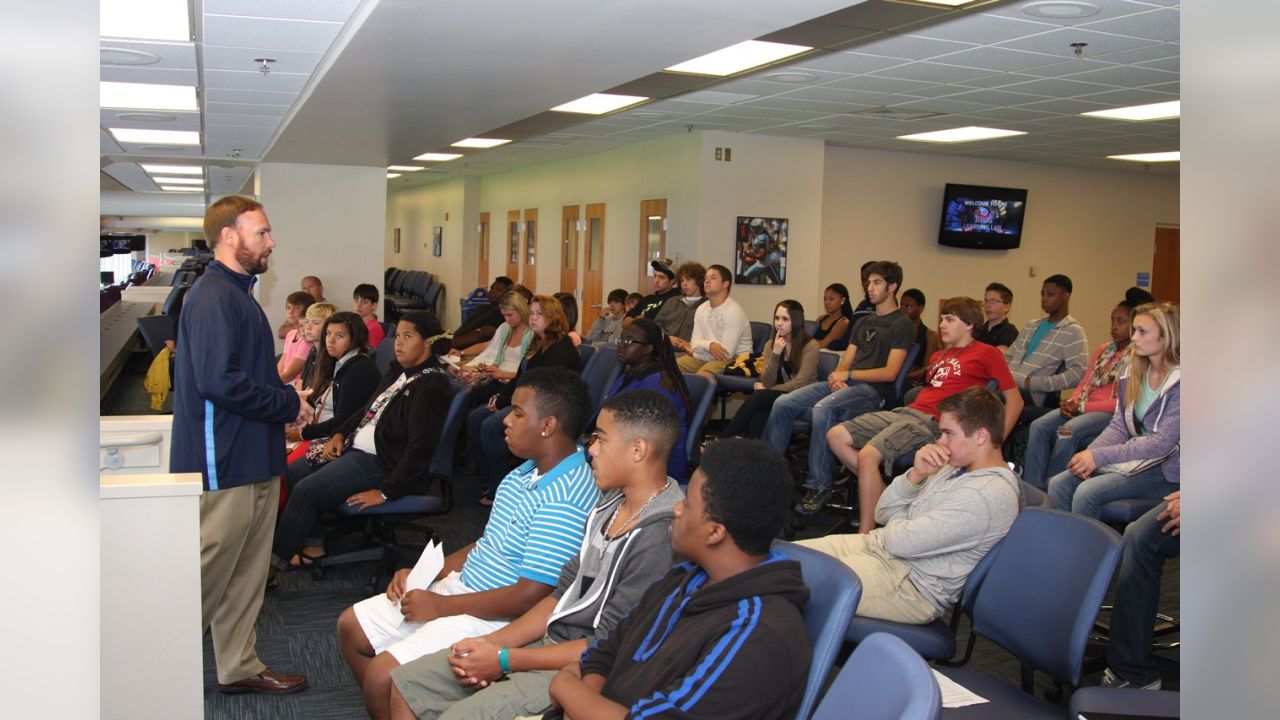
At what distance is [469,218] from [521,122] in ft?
26.8

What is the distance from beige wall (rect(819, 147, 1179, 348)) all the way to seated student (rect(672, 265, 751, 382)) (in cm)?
288

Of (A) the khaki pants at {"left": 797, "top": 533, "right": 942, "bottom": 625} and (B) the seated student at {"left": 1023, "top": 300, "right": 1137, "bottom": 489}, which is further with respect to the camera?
(B) the seated student at {"left": 1023, "top": 300, "right": 1137, "bottom": 489}

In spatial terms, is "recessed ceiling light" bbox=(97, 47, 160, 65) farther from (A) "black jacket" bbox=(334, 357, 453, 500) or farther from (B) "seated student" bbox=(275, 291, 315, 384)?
(A) "black jacket" bbox=(334, 357, 453, 500)

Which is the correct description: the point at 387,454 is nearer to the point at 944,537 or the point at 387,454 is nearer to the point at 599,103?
the point at 944,537

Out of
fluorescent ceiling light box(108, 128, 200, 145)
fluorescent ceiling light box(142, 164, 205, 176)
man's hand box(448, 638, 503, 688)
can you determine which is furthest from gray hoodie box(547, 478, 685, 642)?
fluorescent ceiling light box(142, 164, 205, 176)

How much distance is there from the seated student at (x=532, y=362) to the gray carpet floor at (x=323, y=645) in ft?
Result: 1.35

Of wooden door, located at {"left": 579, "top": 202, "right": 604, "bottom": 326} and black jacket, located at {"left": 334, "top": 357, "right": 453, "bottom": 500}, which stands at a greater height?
wooden door, located at {"left": 579, "top": 202, "right": 604, "bottom": 326}

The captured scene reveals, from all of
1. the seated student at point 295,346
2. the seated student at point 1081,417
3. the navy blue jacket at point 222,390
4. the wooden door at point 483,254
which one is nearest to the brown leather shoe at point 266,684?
the navy blue jacket at point 222,390

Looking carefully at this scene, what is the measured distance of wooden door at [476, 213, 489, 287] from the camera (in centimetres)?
1703

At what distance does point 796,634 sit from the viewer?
192 cm

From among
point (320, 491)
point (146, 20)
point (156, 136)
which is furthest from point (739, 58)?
point (156, 136)

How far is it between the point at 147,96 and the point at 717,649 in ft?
21.5

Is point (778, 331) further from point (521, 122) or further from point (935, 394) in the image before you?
point (521, 122)
